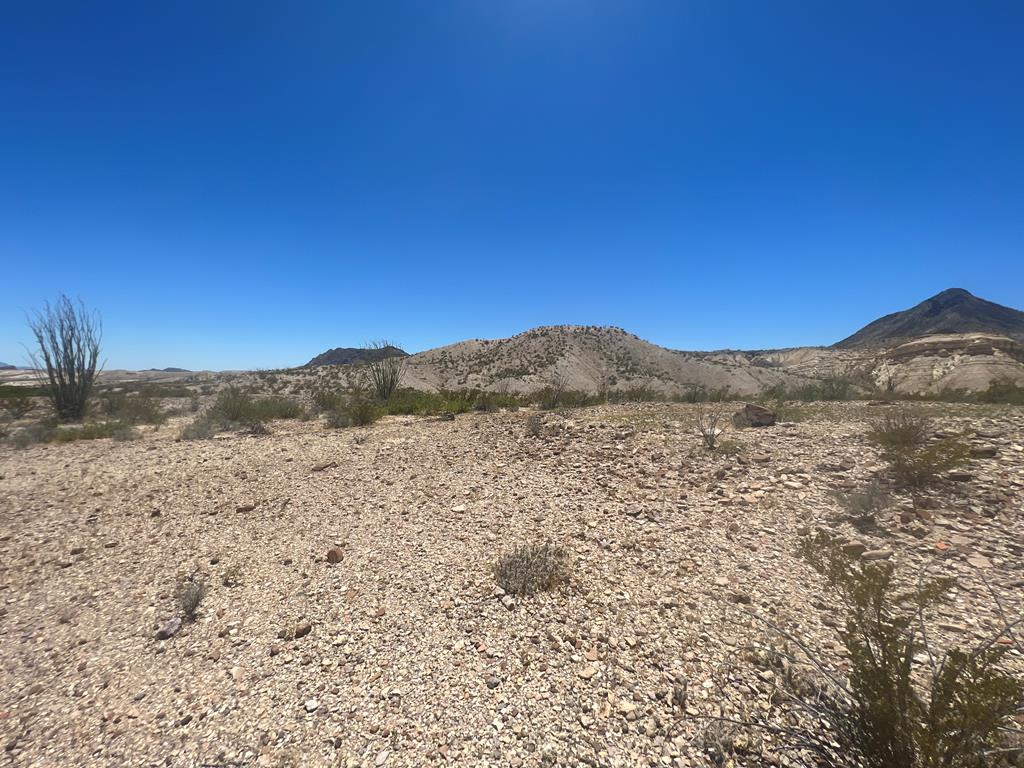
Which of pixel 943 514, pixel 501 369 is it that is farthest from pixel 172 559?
pixel 501 369

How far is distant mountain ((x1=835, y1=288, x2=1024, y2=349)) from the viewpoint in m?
77.7

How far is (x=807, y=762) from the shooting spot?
2.31 metres

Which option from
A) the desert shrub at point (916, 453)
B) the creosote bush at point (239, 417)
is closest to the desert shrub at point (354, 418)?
the creosote bush at point (239, 417)

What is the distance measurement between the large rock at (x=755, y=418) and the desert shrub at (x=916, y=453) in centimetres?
275

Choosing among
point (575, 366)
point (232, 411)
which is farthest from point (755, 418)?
point (575, 366)

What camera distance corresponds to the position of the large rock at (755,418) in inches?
371

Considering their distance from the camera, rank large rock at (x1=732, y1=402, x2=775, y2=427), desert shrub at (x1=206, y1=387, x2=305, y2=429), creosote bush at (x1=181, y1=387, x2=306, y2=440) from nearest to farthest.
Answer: large rock at (x1=732, y1=402, x2=775, y2=427), creosote bush at (x1=181, y1=387, x2=306, y2=440), desert shrub at (x1=206, y1=387, x2=305, y2=429)

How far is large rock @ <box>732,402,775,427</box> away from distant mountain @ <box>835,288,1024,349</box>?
84.6 m

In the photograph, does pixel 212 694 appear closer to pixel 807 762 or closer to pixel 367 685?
pixel 367 685

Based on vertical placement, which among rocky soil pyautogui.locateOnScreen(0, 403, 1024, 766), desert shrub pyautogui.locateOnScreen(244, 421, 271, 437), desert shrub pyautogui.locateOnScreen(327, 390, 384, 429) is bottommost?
rocky soil pyautogui.locateOnScreen(0, 403, 1024, 766)

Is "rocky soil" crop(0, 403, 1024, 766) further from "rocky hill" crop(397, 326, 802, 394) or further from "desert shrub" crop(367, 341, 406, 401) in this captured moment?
"rocky hill" crop(397, 326, 802, 394)

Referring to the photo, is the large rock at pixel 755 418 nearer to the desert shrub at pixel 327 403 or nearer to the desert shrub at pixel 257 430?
the desert shrub at pixel 257 430

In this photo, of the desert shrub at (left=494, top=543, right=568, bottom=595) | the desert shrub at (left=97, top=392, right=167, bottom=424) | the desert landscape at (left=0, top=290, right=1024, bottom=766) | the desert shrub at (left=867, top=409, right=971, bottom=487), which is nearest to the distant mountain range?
the desert shrub at (left=97, top=392, right=167, bottom=424)

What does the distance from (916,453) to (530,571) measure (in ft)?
18.2
